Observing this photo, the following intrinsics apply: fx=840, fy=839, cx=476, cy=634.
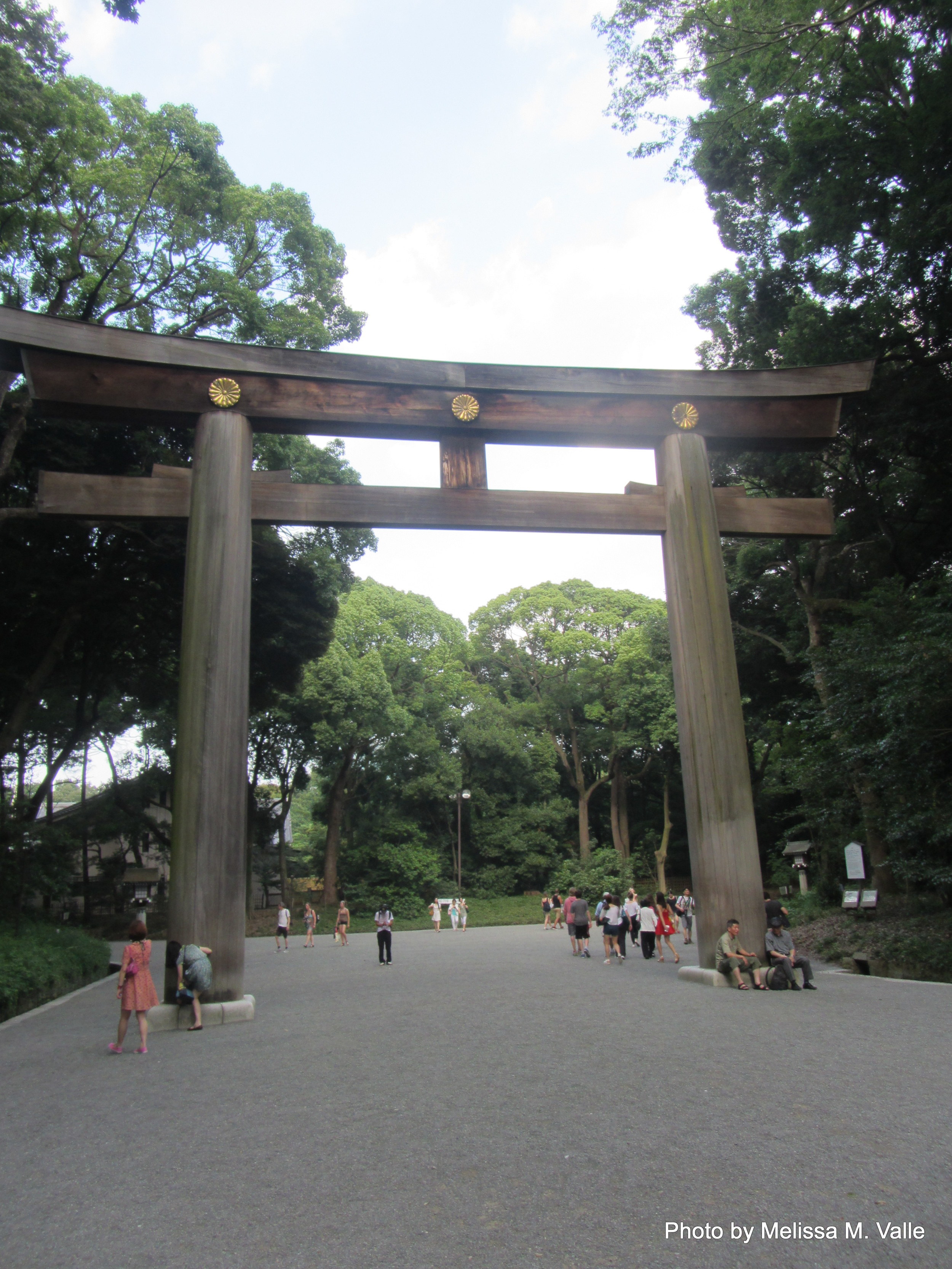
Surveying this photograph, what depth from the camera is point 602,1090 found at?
5.21m

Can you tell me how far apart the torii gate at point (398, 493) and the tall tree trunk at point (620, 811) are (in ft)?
105

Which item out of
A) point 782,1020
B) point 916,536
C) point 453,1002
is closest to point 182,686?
point 453,1002

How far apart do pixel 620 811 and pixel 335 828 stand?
14.9 m

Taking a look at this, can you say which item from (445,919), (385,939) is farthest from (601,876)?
(385,939)

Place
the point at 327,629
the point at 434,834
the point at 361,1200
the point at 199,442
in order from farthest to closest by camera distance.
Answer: the point at 434,834, the point at 327,629, the point at 199,442, the point at 361,1200

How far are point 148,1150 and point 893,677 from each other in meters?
10.5

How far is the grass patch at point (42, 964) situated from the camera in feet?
34.0

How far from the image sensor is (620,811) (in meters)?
43.1

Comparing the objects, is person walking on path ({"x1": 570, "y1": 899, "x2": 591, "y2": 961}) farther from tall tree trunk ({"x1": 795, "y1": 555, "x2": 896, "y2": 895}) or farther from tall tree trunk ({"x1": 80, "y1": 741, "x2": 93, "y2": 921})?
tall tree trunk ({"x1": 80, "y1": 741, "x2": 93, "y2": 921})

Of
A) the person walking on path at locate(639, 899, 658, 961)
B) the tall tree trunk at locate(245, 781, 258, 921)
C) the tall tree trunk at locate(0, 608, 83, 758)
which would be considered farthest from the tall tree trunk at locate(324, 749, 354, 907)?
the person walking on path at locate(639, 899, 658, 961)

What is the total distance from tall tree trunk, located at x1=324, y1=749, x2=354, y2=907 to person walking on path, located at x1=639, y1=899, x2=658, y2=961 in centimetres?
2345

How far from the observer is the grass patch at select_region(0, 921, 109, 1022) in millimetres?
10359

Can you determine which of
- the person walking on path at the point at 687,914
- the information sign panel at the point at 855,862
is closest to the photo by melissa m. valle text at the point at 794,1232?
the information sign panel at the point at 855,862

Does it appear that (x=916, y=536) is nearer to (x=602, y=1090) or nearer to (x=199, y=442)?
(x=199, y=442)
